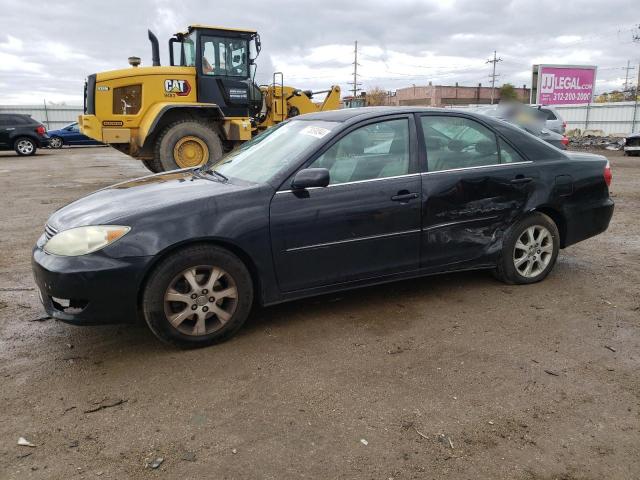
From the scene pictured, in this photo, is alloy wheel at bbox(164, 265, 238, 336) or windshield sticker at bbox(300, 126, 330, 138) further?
windshield sticker at bbox(300, 126, 330, 138)

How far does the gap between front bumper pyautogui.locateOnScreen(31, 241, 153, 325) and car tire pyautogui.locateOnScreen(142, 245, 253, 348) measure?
115 millimetres

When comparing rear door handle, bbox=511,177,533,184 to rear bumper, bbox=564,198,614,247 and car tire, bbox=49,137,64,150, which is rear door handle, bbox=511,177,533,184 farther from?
car tire, bbox=49,137,64,150

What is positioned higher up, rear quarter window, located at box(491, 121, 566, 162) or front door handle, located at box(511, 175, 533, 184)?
rear quarter window, located at box(491, 121, 566, 162)

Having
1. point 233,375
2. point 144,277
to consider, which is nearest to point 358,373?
point 233,375

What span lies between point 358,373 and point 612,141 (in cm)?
2651

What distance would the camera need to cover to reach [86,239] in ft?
10.9

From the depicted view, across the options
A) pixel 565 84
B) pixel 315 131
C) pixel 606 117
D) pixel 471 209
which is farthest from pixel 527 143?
pixel 565 84

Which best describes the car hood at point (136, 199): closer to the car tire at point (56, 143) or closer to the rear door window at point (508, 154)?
the rear door window at point (508, 154)

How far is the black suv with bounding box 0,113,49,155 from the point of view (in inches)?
837

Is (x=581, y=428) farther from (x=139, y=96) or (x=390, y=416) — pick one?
(x=139, y=96)

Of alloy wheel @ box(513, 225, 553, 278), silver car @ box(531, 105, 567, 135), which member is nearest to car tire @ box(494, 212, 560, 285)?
alloy wheel @ box(513, 225, 553, 278)

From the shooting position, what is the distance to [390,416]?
9.07 ft

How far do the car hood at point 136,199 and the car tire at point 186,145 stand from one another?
21.9 ft

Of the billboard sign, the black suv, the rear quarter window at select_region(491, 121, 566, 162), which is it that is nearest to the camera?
the rear quarter window at select_region(491, 121, 566, 162)
